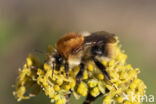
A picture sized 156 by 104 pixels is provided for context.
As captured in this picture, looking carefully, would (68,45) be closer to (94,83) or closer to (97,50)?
(97,50)

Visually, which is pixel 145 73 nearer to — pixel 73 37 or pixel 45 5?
pixel 73 37

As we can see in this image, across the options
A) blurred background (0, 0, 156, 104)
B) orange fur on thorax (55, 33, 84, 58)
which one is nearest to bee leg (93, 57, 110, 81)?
orange fur on thorax (55, 33, 84, 58)

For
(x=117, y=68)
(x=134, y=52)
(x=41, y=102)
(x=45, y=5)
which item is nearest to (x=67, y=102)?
(x=117, y=68)

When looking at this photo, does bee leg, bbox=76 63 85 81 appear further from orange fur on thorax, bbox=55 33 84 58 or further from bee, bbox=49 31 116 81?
orange fur on thorax, bbox=55 33 84 58

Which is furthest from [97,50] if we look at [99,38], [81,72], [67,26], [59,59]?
[67,26]

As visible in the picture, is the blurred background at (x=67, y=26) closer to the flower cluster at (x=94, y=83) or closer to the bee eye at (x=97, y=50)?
the flower cluster at (x=94, y=83)

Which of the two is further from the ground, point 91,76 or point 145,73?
point 91,76
